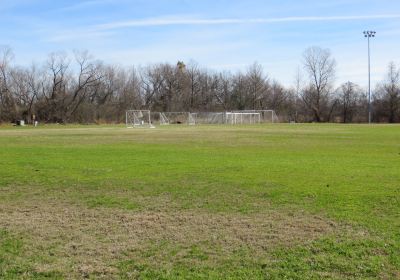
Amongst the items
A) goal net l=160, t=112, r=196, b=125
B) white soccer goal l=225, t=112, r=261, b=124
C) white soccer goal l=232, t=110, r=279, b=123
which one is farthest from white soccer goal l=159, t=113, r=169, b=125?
white soccer goal l=232, t=110, r=279, b=123

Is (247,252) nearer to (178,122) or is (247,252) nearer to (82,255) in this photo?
(82,255)

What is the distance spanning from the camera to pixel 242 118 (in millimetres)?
105250

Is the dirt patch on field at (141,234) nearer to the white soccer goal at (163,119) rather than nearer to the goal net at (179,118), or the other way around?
the white soccer goal at (163,119)

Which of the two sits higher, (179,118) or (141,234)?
(179,118)

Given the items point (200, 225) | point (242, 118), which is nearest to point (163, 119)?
point (242, 118)

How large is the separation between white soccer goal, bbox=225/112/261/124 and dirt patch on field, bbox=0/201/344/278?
3635 inches

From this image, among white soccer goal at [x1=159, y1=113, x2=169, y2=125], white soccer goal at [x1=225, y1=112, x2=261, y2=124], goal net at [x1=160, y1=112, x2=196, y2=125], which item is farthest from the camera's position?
white soccer goal at [x1=225, y1=112, x2=261, y2=124]

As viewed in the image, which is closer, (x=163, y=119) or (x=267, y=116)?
(x=163, y=119)

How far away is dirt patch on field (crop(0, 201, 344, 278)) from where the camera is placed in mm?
6609

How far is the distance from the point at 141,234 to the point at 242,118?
98.1 metres

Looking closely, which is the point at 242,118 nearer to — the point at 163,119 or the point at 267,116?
the point at 267,116

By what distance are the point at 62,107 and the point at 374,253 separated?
10209cm

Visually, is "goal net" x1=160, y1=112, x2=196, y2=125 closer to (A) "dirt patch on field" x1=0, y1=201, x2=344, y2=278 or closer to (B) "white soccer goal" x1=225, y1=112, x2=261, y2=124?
(B) "white soccer goal" x1=225, y1=112, x2=261, y2=124

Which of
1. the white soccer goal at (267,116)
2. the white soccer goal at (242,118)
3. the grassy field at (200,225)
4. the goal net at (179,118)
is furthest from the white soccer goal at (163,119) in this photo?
the grassy field at (200,225)
